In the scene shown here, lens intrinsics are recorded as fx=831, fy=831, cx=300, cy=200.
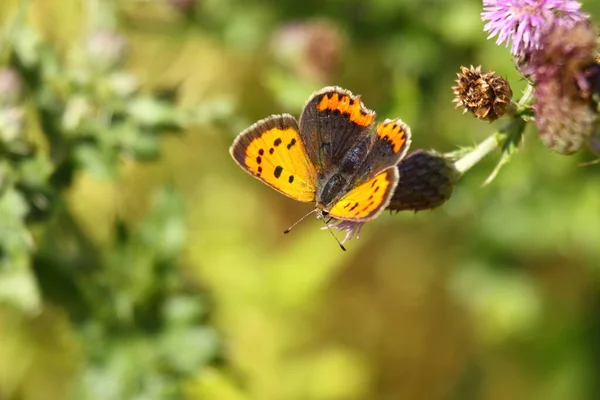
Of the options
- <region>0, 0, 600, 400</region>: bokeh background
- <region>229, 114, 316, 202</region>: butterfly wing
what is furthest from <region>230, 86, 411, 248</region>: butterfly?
<region>0, 0, 600, 400</region>: bokeh background

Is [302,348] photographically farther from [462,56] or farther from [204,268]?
[462,56]

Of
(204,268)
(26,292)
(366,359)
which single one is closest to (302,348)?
(366,359)

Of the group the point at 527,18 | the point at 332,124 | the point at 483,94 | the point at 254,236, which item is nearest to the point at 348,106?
the point at 332,124

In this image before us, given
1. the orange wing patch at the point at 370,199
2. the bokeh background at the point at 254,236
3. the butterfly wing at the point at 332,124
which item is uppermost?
the bokeh background at the point at 254,236

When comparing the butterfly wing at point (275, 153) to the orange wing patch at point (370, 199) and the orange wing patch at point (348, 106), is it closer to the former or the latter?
the orange wing patch at point (348, 106)

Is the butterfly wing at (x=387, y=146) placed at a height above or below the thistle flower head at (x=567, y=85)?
above

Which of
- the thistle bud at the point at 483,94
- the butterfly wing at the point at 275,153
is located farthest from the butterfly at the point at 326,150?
the thistle bud at the point at 483,94

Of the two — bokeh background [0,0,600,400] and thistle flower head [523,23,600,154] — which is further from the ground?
bokeh background [0,0,600,400]

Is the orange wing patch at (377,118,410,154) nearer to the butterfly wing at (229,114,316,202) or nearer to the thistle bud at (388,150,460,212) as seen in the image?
the thistle bud at (388,150,460,212)
